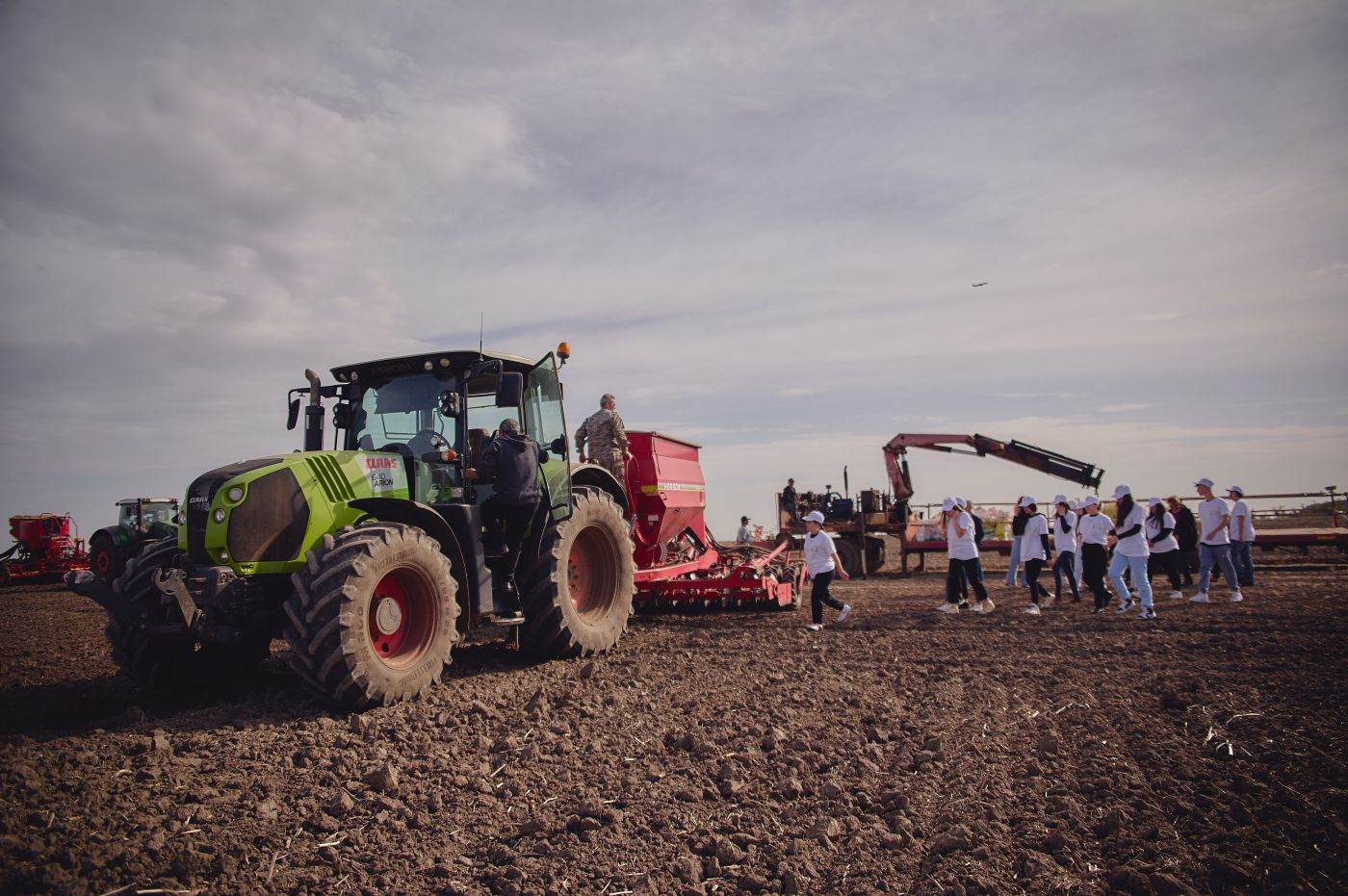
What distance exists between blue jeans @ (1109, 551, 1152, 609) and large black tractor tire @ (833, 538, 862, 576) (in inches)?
324

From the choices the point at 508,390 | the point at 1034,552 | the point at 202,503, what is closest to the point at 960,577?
the point at 1034,552

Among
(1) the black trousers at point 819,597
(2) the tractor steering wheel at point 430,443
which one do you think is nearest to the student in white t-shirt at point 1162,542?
(1) the black trousers at point 819,597

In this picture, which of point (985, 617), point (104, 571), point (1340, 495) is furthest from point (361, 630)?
point (1340, 495)

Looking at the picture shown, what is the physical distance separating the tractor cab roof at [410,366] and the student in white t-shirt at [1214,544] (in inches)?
416

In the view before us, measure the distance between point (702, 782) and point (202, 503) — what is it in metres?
3.99

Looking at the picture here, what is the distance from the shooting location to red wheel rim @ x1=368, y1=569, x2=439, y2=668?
Result: 5770 mm

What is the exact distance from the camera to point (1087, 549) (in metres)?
11.4

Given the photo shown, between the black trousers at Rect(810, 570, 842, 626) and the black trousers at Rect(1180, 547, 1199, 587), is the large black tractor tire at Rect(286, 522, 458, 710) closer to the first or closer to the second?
the black trousers at Rect(810, 570, 842, 626)

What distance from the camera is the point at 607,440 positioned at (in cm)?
972

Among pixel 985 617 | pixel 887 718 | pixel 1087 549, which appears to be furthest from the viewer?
pixel 1087 549

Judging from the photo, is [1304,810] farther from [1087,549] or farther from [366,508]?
[1087,549]

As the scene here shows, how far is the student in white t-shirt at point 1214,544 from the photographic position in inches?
460

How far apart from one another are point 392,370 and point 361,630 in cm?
278

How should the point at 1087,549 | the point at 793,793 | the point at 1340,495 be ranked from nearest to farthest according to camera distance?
1. the point at 793,793
2. the point at 1087,549
3. the point at 1340,495
